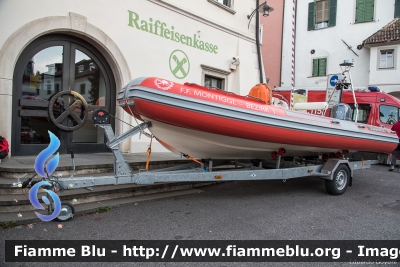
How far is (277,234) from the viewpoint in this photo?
342 centimetres

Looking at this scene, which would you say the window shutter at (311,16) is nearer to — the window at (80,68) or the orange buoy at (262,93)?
the orange buoy at (262,93)

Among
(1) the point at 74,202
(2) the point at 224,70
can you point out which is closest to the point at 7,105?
(1) the point at 74,202

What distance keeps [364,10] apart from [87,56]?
14587mm

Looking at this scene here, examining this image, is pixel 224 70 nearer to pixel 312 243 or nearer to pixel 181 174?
pixel 181 174

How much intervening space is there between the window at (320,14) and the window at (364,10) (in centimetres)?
121

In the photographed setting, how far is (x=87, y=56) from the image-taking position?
6570 millimetres

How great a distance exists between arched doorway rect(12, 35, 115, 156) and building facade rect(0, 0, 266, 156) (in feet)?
0.06

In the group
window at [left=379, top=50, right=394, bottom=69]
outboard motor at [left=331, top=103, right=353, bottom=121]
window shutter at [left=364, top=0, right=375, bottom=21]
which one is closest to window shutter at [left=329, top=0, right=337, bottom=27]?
window shutter at [left=364, top=0, right=375, bottom=21]

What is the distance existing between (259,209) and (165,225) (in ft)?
4.91

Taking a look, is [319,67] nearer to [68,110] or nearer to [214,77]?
[214,77]

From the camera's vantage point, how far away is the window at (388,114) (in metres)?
9.58

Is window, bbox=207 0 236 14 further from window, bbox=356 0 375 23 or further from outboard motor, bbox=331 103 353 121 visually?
window, bbox=356 0 375 23

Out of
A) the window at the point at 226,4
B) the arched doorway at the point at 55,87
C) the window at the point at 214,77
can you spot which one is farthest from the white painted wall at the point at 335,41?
the arched doorway at the point at 55,87

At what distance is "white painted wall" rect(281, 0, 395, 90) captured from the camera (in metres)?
15.2
